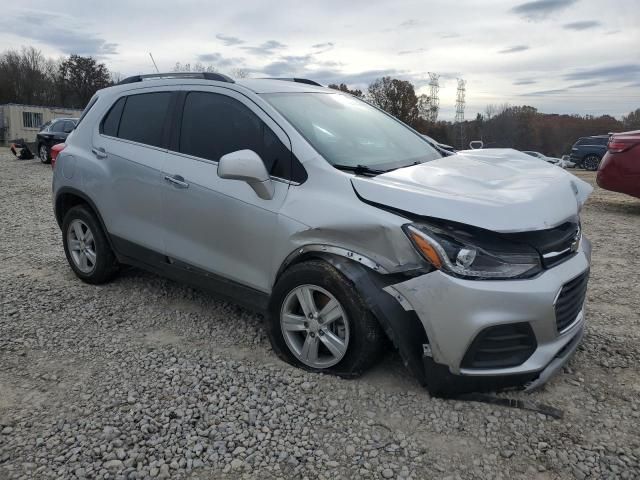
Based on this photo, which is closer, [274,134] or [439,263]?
[439,263]

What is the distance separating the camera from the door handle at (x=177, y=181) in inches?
151

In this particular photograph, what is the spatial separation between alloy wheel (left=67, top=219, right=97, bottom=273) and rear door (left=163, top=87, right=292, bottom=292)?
3.96 ft

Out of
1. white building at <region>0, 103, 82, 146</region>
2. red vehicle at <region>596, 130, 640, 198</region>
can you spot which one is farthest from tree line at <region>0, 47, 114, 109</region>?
red vehicle at <region>596, 130, 640, 198</region>

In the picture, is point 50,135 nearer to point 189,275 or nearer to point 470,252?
point 189,275

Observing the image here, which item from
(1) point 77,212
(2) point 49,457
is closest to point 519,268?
(2) point 49,457

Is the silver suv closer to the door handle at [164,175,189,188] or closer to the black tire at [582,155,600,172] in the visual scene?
the door handle at [164,175,189,188]

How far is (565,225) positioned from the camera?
3.15m

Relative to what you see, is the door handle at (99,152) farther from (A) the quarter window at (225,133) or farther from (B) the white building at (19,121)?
(B) the white building at (19,121)

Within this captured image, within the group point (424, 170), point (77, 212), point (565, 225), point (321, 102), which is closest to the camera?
point (565, 225)

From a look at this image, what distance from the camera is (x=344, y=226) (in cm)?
302

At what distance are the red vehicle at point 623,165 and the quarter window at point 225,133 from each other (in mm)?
7448

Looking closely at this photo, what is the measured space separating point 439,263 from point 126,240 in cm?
279

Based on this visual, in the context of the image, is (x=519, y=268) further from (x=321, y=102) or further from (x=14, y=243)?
(x=14, y=243)

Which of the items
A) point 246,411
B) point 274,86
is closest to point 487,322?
point 246,411
